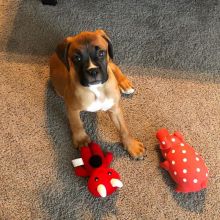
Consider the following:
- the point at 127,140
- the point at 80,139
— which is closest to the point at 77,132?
the point at 80,139

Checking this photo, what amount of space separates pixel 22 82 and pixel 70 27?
403 mm

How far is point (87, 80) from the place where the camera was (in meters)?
1.22

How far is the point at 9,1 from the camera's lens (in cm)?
203

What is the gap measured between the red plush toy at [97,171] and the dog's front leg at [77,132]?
32 mm

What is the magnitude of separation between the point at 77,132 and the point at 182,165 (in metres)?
0.44

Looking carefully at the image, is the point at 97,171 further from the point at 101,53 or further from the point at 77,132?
the point at 101,53

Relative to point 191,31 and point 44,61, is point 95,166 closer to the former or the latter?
point 44,61

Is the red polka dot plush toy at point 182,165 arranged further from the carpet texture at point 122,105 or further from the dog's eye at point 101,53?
the dog's eye at point 101,53

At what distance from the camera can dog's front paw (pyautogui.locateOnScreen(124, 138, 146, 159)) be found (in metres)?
1.46

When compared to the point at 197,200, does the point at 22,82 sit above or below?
above

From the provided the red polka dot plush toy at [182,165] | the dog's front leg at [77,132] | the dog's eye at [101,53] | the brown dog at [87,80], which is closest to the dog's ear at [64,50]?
the brown dog at [87,80]

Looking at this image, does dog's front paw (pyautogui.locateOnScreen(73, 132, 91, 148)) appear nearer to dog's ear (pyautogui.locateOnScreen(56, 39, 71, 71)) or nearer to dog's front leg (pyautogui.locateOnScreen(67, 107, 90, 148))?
dog's front leg (pyautogui.locateOnScreen(67, 107, 90, 148))

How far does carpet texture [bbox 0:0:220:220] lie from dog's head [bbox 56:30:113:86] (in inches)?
15.6

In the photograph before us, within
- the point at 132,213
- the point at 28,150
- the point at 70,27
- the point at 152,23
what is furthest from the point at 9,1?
the point at 132,213
